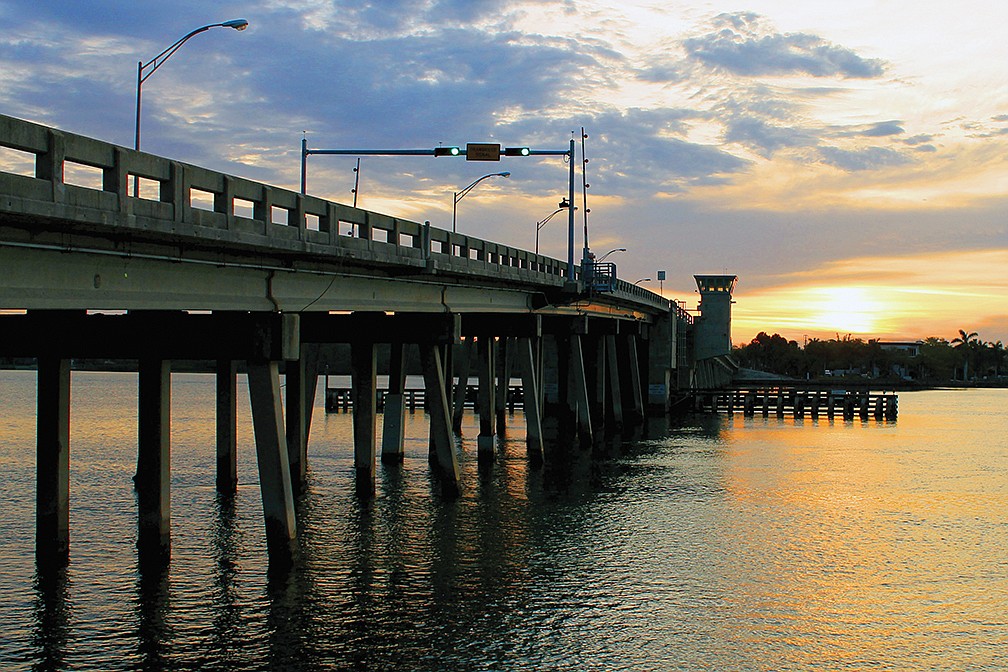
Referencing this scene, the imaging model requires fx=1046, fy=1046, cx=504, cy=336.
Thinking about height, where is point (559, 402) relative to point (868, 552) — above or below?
above

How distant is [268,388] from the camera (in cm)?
2284

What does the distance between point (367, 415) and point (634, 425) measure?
40.7 metres

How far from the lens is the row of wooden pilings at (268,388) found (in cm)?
2303

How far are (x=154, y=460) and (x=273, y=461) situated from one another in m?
2.89

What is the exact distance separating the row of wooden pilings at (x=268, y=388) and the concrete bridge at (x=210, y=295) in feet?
0.16

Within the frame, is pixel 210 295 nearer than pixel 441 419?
Yes

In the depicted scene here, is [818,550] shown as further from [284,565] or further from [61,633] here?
[61,633]

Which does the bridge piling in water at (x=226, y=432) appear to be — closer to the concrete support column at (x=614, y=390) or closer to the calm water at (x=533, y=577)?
the calm water at (x=533, y=577)

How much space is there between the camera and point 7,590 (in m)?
21.8

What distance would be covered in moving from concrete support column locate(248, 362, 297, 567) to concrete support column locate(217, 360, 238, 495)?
473 inches

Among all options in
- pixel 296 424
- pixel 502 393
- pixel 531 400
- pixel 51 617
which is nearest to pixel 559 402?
pixel 502 393

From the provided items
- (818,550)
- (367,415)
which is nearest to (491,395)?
(367,415)

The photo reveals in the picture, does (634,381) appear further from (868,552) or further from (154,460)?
(154,460)

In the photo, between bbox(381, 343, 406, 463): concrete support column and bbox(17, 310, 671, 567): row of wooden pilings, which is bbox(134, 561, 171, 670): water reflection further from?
bbox(381, 343, 406, 463): concrete support column
